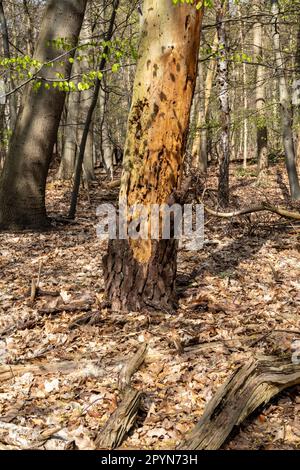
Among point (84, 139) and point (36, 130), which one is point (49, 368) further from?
point (84, 139)

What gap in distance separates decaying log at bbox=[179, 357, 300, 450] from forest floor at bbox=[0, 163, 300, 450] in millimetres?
107

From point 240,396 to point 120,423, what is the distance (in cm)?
85

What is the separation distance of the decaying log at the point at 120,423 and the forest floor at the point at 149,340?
0.08 meters

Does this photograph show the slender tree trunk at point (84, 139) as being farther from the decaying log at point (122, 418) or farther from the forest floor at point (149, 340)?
the decaying log at point (122, 418)

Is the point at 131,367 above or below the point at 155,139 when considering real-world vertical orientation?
below

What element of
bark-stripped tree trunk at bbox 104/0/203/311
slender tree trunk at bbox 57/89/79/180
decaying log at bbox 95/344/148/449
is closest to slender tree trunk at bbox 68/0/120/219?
bark-stripped tree trunk at bbox 104/0/203/311

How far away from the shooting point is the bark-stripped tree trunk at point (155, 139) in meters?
4.00

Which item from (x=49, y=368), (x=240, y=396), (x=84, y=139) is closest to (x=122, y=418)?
(x=240, y=396)

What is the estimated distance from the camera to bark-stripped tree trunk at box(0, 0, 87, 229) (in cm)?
769

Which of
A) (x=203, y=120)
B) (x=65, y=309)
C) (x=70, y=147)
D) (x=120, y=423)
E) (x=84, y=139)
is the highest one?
(x=203, y=120)

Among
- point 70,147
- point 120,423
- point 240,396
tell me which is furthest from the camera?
point 70,147

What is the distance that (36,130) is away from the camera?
7703mm

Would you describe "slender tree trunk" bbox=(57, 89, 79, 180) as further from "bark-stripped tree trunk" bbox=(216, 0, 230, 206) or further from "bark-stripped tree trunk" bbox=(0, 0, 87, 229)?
"bark-stripped tree trunk" bbox=(0, 0, 87, 229)
